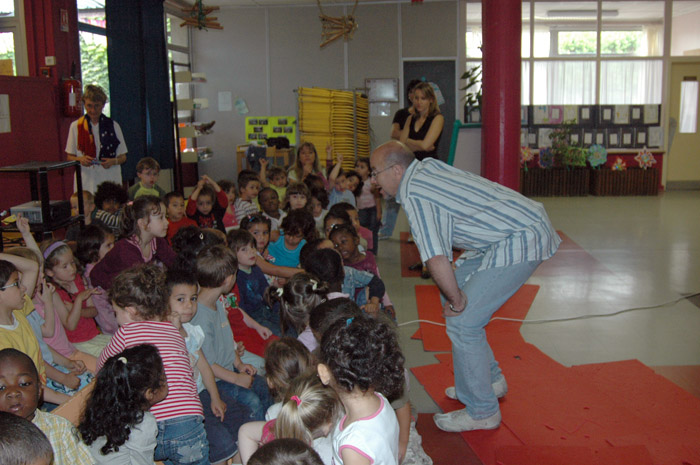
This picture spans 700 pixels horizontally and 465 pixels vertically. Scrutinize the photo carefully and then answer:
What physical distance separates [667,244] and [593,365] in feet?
13.3

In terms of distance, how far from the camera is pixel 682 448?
2855mm

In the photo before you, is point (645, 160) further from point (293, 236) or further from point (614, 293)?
point (293, 236)

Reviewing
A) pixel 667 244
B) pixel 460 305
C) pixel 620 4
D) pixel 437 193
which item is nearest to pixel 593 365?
pixel 460 305

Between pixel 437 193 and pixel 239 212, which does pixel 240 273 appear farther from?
pixel 239 212

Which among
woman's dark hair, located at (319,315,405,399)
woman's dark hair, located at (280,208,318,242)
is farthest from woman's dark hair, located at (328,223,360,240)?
woman's dark hair, located at (319,315,405,399)

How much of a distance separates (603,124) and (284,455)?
1190cm

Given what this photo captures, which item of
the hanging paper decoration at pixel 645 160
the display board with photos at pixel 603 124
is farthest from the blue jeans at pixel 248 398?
the hanging paper decoration at pixel 645 160

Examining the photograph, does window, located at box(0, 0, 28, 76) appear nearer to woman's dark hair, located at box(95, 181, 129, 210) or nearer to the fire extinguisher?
the fire extinguisher

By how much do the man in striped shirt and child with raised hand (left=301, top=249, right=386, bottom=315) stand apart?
67 centimetres

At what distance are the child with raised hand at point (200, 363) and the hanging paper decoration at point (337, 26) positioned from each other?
309 inches

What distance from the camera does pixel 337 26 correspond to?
11.2 metres

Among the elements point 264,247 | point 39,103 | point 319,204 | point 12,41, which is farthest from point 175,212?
point 12,41

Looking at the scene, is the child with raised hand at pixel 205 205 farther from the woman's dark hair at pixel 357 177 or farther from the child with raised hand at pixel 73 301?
the child with raised hand at pixel 73 301

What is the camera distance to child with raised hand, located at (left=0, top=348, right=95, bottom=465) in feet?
6.37
